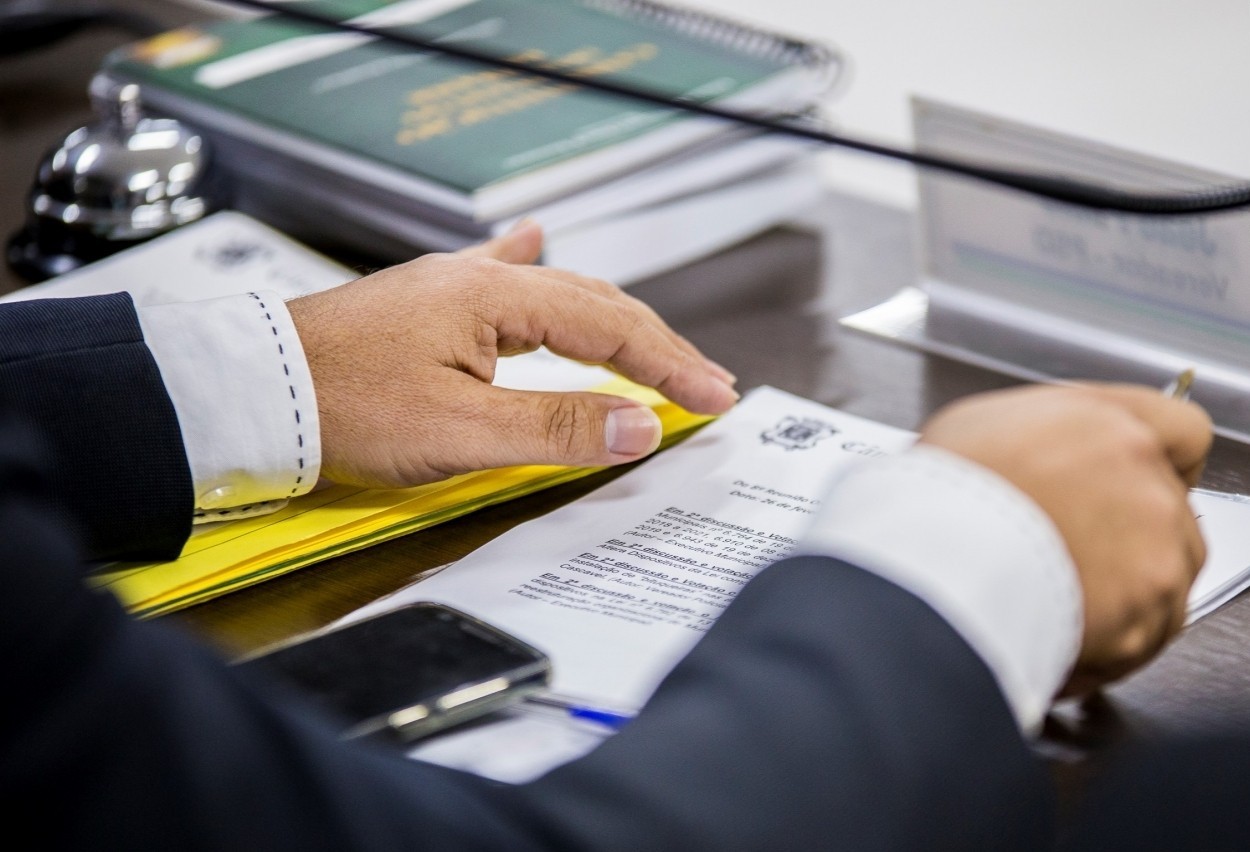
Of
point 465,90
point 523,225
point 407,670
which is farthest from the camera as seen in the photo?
point 465,90

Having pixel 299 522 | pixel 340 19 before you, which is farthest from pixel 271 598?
pixel 340 19

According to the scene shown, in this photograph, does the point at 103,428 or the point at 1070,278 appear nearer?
the point at 103,428

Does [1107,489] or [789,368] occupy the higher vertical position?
[1107,489]

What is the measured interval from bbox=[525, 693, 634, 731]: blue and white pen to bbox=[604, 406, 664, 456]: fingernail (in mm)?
204

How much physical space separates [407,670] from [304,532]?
18 cm

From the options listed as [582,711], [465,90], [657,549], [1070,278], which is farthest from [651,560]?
[465,90]

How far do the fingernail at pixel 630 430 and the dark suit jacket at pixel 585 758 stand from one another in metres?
0.26

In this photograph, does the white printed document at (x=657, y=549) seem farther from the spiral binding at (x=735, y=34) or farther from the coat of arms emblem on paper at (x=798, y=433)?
the spiral binding at (x=735, y=34)

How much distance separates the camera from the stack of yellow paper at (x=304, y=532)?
601 mm

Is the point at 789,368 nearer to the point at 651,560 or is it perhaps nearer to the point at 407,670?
the point at 651,560

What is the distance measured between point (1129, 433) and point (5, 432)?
0.36 metres

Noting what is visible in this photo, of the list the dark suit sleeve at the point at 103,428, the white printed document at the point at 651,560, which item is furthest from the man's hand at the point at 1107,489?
the dark suit sleeve at the point at 103,428

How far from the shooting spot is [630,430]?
0.68 metres

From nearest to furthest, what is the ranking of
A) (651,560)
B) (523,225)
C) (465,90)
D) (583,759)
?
(583,759) < (651,560) < (523,225) < (465,90)
